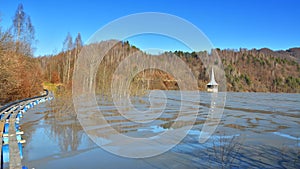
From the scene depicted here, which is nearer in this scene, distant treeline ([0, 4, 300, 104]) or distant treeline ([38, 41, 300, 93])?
distant treeline ([0, 4, 300, 104])

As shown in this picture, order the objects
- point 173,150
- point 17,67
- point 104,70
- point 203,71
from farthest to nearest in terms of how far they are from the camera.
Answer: point 203,71 → point 104,70 → point 17,67 → point 173,150

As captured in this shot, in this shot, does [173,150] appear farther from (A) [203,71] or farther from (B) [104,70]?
(A) [203,71]

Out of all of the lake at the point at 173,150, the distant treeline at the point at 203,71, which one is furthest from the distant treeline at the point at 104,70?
the lake at the point at 173,150

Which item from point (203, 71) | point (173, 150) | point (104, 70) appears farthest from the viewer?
point (203, 71)

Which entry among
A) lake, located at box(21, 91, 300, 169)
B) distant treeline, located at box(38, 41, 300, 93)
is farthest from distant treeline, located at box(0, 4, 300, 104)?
lake, located at box(21, 91, 300, 169)

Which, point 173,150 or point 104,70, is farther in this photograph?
point 104,70

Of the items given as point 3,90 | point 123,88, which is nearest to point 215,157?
→ point 3,90

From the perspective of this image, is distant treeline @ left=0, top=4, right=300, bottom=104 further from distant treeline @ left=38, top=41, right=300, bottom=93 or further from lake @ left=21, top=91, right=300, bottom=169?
lake @ left=21, top=91, right=300, bottom=169

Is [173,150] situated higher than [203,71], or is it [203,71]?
[203,71]

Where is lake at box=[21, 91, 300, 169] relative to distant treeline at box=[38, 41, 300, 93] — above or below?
below

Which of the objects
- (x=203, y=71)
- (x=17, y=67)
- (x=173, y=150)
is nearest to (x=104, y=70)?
(x=17, y=67)

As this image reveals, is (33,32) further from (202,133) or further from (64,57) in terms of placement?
(202,133)

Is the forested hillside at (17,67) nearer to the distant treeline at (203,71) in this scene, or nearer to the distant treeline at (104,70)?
the distant treeline at (104,70)

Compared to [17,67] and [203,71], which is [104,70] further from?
[203,71]
